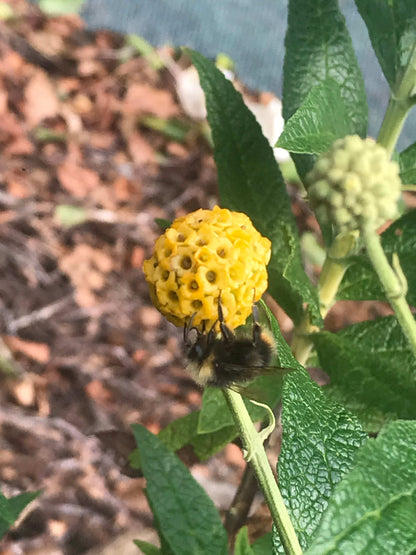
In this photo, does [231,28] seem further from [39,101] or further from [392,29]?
[392,29]

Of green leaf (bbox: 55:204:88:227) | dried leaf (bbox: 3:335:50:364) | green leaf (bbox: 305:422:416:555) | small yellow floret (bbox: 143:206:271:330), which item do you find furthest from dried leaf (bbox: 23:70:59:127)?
green leaf (bbox: 305:422:416:555)

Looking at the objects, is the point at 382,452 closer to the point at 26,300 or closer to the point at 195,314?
the point at 195,314

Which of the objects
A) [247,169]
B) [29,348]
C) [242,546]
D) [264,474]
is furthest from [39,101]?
[264,474]

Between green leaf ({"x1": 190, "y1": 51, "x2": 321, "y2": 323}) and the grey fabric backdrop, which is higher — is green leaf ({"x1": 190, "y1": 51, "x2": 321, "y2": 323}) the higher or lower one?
the lower one

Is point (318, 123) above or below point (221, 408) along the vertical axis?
above

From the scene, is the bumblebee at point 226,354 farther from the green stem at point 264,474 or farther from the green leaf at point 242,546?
the green leaf at point 242,546

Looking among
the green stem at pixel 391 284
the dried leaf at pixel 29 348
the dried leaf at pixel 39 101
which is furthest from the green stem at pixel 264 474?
the dried leaf at pixel 39 101

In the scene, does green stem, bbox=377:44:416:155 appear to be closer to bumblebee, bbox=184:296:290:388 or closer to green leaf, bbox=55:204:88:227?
bumblebee, bbox=184:296:290:388
